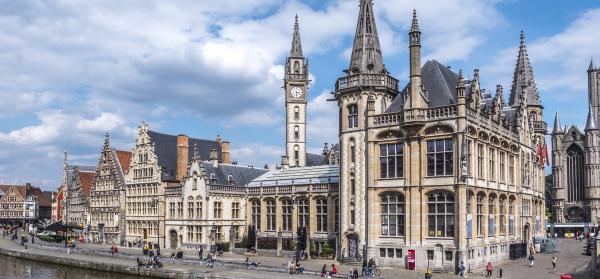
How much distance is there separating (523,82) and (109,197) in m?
57.6

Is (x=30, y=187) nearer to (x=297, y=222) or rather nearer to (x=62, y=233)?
(x=62, y=233)

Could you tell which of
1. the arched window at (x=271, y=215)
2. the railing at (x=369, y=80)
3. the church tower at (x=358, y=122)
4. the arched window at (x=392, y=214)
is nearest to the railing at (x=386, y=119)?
the church tower at (x=358, y=122)

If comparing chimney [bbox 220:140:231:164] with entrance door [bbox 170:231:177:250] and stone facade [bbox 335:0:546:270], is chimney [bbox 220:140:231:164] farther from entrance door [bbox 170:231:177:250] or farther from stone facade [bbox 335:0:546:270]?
stone facade [bbox 335:0:546:270]

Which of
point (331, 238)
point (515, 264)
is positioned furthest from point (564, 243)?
point (331, 238)

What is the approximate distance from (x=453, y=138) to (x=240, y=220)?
3207cm

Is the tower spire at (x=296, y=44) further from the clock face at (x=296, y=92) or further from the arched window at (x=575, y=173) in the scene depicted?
the arched window at (x=575, y=173)

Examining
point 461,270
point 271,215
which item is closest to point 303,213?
point 271,215

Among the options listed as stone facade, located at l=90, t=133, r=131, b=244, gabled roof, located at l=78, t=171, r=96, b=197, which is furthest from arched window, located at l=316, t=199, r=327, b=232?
gabled roof, located at l=78, t=171, r=96, b=197

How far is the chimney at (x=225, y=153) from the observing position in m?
84.1

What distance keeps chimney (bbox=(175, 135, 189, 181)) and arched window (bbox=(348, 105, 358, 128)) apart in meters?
27.8

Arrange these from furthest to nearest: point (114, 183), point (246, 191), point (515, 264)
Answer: point (114, 183), point (246, 191), point (515, 264)

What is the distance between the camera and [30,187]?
156 m

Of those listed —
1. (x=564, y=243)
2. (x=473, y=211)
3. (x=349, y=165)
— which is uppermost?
(x=349, y=165)

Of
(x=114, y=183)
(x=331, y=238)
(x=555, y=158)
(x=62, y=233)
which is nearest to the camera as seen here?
(x=331, y=238)
